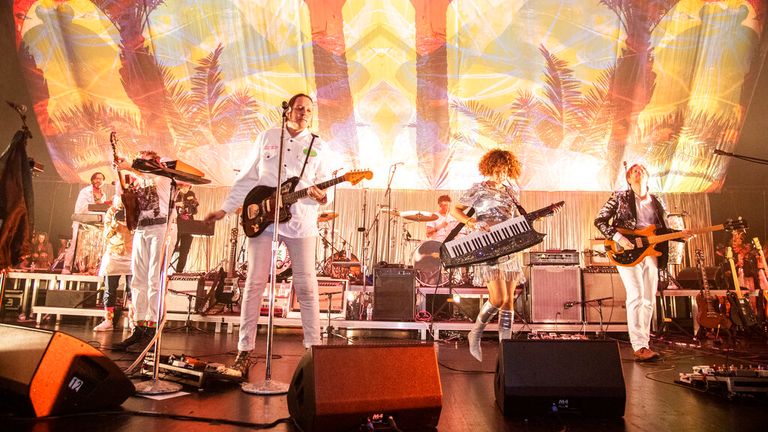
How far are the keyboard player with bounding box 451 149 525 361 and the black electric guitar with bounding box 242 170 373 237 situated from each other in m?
1.39

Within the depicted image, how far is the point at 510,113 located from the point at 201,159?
735cm

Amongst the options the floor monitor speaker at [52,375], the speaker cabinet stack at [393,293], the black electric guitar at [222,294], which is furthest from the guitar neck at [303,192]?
the black electric guitar at [222,294]

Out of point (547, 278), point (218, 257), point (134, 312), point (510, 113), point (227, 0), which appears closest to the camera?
point (134, 312)

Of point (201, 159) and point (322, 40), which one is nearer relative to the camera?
point (322, 40)

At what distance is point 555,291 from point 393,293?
2.60m

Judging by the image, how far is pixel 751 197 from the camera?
11023 millimetres

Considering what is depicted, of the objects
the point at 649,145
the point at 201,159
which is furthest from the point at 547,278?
the point at 201,159

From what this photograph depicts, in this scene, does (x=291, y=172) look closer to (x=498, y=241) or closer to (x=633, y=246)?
(x=498, y=241)

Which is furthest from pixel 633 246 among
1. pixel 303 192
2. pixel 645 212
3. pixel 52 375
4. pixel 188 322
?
pixel 188 322

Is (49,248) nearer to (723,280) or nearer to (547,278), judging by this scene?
(547,278)

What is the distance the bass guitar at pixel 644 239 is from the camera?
201 inches

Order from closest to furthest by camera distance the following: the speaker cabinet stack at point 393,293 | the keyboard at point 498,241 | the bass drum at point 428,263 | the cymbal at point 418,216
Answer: the keyboard at point 498,241
the speaker cabinet stack at point 393,293
the bass drum at point 428,263
the cymbal at point 418,216

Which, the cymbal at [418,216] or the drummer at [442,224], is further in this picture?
the drummer at [442,224]

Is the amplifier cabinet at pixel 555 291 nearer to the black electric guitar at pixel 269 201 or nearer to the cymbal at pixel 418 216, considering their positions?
the cymbal at pixel 418 216
